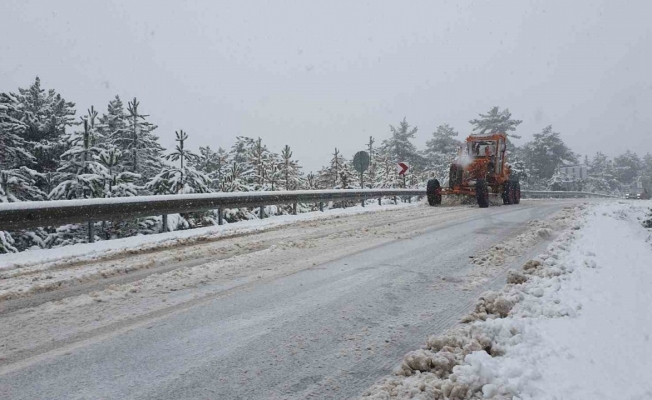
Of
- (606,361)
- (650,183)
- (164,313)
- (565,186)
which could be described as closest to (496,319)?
(606,361)

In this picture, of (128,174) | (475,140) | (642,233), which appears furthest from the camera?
(475,140)

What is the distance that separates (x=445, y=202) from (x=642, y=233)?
943 centimetres

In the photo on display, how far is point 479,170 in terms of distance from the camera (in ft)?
56.0

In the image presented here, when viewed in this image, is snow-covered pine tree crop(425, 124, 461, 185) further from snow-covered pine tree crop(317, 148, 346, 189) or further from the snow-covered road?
the snow-covered road

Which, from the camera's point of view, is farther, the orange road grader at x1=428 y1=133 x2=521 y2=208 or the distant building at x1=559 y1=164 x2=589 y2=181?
the distant building at x1=559 y1=164 x2=589 y2=181

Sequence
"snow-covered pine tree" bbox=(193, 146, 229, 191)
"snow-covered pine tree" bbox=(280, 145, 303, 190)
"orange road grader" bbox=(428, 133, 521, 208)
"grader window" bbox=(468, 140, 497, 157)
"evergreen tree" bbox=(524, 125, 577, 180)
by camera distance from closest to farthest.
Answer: "orange road grader" bbox=(428, 133, 521, 208) → "grader window" bbox=(468, 140, 497, 157) → "snow-covered pine tree" bbox=(193, 146, 229, 191) → "snow-covered pine tree" bbox=(280, 145, 303, 190) → "evergreen tree" bbox=(524, 125, 577, 180)

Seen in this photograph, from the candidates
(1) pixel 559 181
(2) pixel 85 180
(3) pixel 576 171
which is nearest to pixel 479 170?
(2) pixel 85 180

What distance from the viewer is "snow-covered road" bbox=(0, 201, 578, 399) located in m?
2.14

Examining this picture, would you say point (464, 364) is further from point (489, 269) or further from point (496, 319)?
point (489, 269)

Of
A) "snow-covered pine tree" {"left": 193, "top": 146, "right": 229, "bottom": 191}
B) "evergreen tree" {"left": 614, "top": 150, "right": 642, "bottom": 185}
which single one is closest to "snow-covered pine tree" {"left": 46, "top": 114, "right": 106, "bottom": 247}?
"snow-covered pine tree" {"left": 193, "top": 146, "right": 229, "bottom": 191}

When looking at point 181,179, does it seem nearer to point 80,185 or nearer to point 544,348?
point 80,185

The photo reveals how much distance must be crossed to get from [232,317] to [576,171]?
58.1 m

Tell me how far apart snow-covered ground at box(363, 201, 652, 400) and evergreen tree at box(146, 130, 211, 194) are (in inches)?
468

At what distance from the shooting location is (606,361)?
86.2 inches
